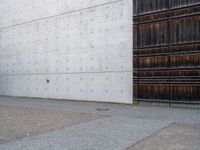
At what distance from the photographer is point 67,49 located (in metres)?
14.9

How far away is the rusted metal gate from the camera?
34.1 feet

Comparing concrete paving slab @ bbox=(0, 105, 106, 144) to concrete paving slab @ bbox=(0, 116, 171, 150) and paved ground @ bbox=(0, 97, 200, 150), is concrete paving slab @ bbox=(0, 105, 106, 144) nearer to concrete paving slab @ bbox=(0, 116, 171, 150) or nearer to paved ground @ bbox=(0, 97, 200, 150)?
paved ground @ bbox=(0, 97, 200, 150)

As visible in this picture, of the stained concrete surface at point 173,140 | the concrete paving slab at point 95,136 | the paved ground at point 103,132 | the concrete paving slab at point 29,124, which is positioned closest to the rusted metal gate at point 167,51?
the paved ground at point 103,132

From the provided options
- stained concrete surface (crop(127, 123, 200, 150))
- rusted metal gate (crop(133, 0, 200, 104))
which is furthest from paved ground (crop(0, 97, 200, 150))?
rusted metal gate (crop(133, 0, 200, 104))

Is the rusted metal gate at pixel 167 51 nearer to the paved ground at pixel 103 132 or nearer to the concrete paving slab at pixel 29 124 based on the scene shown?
the paved ground at pixel 103 132

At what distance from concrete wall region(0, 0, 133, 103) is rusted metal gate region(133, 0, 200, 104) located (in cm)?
54

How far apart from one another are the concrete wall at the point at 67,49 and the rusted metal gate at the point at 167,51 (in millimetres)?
542

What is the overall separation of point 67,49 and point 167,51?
585 cm

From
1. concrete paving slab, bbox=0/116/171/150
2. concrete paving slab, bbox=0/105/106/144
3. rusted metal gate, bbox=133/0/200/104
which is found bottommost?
concrete paving slab, bbox=0/105/106/144

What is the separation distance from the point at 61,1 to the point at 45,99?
546 cm

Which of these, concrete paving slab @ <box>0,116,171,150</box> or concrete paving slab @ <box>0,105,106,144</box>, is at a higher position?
concrete paving slab @ <box>0,116,171,150</box>

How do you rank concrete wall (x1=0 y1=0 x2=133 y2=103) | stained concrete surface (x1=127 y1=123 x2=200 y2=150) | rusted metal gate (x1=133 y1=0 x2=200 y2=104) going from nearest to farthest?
stained concrete surface (x1=127 y1=123 x2=200 y2=150)
rusted metal gate (x1=133 y1=0 x2=200 y2=104)
concrete wall (x1=0 y1=0 x2=133 y2=103)

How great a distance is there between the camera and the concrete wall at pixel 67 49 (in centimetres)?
1267

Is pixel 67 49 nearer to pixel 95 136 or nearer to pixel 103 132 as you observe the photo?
pixel 103 132
